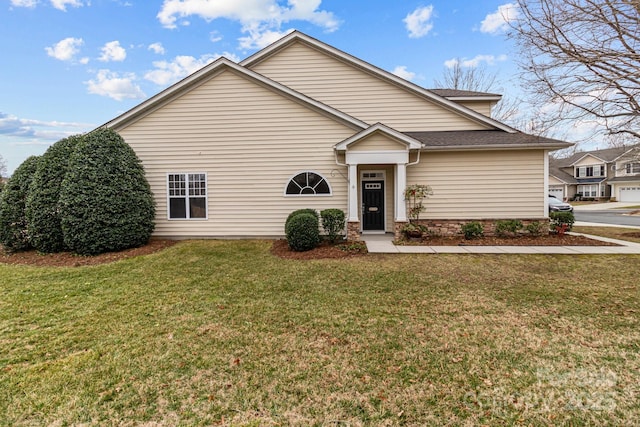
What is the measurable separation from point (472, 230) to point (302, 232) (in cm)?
603

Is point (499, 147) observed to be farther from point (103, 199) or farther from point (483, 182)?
point (103, 199)

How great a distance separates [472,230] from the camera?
34.0ft

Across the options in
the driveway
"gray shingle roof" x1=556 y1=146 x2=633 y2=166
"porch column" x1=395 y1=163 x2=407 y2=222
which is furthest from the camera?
"gray shingle roof" x1=556 y1=146 x2=633 y2=166

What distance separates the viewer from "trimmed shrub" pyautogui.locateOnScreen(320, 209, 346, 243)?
31.7 feet

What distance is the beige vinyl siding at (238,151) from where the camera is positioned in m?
10.8

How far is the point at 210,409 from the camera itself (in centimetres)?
265

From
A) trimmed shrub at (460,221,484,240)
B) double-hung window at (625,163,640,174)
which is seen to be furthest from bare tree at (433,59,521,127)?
trimmed shrub at (460,221,484,240)

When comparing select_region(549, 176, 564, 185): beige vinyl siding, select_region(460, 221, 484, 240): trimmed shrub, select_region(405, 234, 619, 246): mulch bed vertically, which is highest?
select_region(549, 176, 564, 185): beige vinyl siding

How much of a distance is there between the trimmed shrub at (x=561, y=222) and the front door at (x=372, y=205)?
20.5 feet

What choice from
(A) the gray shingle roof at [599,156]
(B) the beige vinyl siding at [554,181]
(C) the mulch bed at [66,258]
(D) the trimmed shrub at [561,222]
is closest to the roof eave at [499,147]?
(D) the trimmed shrub at [561,222]

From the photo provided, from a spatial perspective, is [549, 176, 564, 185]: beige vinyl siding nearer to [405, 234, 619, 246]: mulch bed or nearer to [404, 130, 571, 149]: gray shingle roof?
[404, 130, 571, 149]: gray shingle roof

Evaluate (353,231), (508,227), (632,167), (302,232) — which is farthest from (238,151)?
(632,167)

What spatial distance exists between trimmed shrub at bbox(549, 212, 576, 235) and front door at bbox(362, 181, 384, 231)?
624 cm

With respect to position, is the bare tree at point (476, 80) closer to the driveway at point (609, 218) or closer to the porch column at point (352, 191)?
the driveway at point (609, 218)
